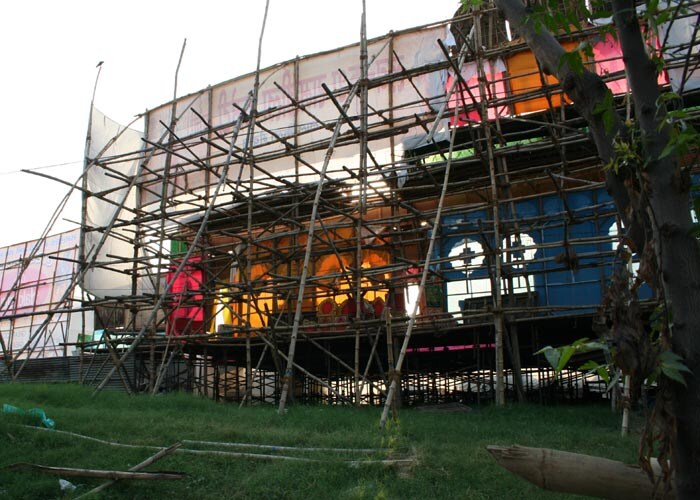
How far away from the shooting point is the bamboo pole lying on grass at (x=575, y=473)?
1.88m

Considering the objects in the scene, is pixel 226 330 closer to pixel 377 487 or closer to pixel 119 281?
pixel 119 281

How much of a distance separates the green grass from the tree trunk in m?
3.46

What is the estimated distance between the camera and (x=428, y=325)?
430 inches

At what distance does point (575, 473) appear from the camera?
1.89 meters

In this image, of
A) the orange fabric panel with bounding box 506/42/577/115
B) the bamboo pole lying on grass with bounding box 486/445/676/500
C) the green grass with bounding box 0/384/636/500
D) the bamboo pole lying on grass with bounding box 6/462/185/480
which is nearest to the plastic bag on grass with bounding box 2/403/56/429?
the green grass with bounding box 0/384/636/500

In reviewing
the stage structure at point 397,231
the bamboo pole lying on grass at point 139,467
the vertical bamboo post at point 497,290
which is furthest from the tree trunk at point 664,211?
the vertical bamboo post at point 497,290

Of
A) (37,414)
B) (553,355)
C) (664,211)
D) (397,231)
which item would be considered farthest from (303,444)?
(397,231)

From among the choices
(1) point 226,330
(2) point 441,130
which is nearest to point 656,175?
(2) point 441,130

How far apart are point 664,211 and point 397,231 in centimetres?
990

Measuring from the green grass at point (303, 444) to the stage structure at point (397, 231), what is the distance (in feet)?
3.31

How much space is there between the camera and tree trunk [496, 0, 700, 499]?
1.58 meters

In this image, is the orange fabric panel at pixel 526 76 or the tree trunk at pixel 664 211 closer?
the tree trunk at pixel 664 211

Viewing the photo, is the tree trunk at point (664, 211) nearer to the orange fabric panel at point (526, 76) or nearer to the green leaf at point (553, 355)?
the green leaf at point (553, 355)

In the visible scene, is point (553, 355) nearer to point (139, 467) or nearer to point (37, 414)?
point (139, 467)
